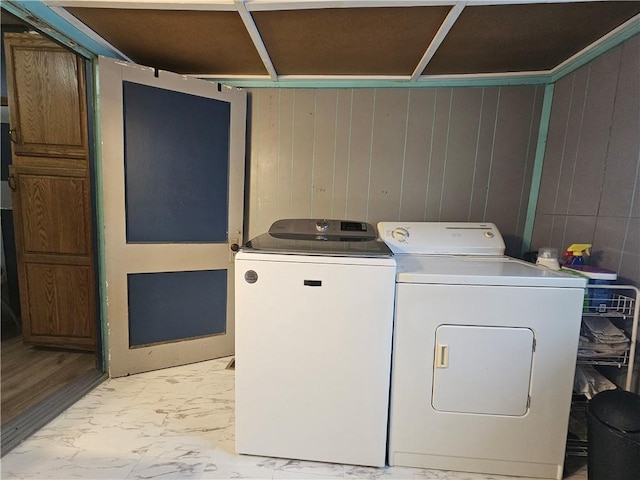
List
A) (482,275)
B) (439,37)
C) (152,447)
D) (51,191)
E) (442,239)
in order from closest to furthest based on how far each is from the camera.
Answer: (482,275) → (152,447) → (439,37) → (442,239) → (51,191)

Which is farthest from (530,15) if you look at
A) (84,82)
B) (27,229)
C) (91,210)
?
(27,229)

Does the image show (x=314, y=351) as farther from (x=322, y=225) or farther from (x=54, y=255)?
(x=54, y=255)

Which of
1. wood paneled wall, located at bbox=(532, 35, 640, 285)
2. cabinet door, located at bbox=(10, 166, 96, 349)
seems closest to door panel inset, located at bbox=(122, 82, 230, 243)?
cabinet door, located at bbox=(10, 166, 96, 349)

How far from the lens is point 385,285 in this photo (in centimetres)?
116

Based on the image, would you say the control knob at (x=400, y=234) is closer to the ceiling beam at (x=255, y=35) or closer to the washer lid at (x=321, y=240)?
Result: the washer lid at (x=321, y=240)

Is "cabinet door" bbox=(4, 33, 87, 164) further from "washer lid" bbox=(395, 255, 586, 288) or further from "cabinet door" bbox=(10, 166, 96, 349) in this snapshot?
"washer lid" bbox=(395, 255, 586, 288)

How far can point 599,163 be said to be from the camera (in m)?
1.44

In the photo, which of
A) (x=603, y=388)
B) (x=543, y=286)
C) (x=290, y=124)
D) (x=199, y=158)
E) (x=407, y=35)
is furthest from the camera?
(x=290, y=124)

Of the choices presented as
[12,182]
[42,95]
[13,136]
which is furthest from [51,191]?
[42,95]

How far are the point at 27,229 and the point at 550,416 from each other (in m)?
3.19

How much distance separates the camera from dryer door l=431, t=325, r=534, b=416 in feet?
3.84

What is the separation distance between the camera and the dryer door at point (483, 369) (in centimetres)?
117

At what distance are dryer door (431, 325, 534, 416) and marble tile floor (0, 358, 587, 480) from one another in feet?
1.11

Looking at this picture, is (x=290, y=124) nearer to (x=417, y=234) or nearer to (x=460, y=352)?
(x=417, y=234)
